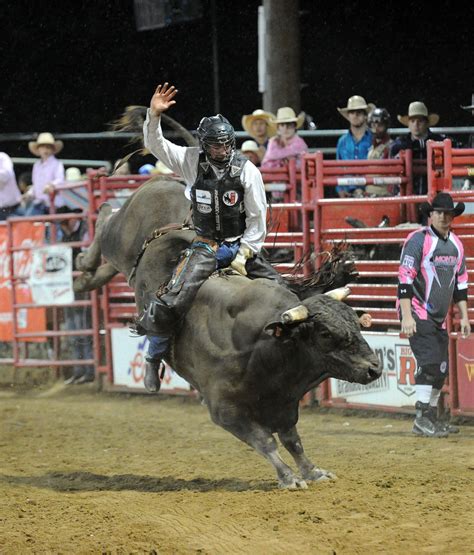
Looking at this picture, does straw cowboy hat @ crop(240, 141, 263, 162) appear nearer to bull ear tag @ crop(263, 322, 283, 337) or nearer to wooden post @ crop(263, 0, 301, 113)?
wooden post @ crop(263, 0, 301, 113)

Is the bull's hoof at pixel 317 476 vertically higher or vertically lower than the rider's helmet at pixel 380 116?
lower

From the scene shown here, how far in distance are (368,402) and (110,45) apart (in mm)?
9471

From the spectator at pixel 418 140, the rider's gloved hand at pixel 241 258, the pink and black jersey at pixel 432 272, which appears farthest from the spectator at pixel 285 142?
the rider's gloved hand at pixel 241 258

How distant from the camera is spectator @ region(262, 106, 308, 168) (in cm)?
1028

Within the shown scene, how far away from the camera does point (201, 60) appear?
53.6ft

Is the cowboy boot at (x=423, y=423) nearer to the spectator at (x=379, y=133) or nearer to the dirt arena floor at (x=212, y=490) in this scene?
the dirt arena floor at (x=212, y=490)

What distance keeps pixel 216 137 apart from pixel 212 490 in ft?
6.53

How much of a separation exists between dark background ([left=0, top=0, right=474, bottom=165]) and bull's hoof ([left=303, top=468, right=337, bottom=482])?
9645 millimetres

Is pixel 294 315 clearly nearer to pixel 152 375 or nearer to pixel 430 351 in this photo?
pixel 152 375

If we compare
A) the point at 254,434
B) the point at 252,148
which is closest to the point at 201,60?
the point at 252,148

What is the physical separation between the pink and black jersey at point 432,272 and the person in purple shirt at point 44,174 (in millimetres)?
5008

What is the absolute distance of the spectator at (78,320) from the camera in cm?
1141

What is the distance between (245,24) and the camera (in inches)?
648

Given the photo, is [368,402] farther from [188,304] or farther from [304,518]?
[304,518]
